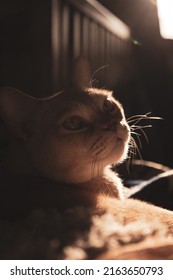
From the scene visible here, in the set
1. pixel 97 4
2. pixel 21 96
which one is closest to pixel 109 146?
pixel 21 96

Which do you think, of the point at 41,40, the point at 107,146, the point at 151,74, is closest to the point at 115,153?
the point at 107,146

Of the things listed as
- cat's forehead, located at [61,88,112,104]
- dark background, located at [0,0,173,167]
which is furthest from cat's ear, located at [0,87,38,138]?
dark background, located at [0,0,173,167]

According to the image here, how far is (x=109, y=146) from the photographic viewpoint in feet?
3.43

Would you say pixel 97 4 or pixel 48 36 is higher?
pixel 97 4

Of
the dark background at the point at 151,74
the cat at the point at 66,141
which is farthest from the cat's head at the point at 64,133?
the dark background at the point at 151,74

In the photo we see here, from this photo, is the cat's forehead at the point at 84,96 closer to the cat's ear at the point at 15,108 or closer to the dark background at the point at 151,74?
the cat's ear at the point at 15,108

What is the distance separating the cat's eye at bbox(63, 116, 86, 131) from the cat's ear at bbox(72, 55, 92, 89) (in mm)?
202

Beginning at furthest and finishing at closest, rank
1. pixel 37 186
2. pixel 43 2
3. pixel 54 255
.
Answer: pixel 43 2 → pixel 37 186 → pixel 54 255

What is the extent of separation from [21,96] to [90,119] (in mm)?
228

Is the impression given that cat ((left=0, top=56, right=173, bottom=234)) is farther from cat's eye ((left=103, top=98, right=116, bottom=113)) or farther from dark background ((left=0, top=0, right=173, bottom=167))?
dark background ((left=0, top=0, right=173, bottom=167))

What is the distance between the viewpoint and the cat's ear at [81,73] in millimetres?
1177

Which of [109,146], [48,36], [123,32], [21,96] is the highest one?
[123,32]

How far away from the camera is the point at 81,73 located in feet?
3.98
